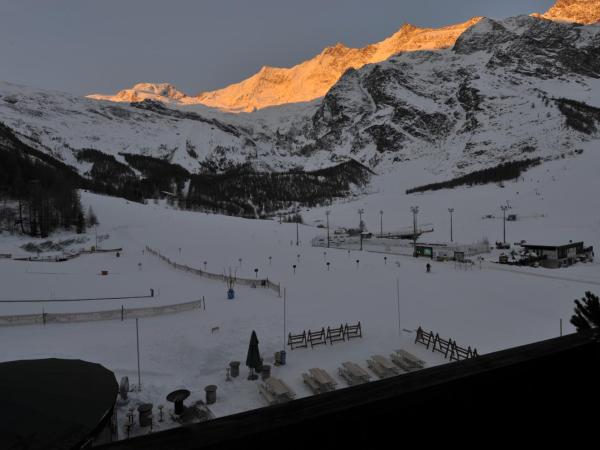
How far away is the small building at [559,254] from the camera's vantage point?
122 feet

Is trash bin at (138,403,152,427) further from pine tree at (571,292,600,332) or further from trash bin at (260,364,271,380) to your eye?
pine tree at (571,292,600,332)

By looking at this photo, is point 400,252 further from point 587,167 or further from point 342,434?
point 587,167

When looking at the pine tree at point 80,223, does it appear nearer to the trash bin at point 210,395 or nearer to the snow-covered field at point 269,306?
the snow-covered field at point 269,306

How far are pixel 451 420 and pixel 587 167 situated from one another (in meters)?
119

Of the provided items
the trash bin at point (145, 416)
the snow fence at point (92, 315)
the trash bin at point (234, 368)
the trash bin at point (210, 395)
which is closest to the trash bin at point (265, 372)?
the trash bin at point (234, 368)

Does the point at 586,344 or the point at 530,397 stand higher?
the point at 586,344

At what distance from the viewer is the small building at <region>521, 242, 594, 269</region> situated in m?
37.1

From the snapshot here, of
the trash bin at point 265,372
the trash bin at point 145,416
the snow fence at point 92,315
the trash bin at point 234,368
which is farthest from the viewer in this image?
the snow fence at point 92,315

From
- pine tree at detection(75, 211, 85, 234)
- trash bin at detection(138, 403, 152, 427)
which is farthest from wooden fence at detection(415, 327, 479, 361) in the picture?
pine tree at detection(75, 211, 85, 234)

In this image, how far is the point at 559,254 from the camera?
37.7m

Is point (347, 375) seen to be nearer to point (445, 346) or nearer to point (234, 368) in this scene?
point (234, 368)

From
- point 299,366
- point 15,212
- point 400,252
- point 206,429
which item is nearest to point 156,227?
point 15,212

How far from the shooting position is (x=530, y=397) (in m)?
1.86

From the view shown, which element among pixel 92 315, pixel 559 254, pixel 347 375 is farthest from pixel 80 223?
pixel 559 254
